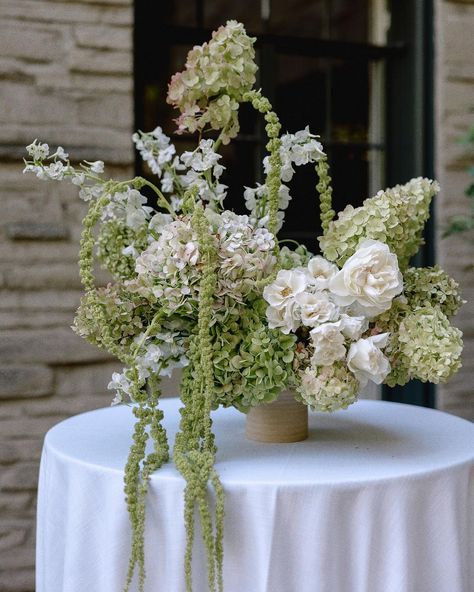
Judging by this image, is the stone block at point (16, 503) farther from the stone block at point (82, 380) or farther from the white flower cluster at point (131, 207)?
the white flower cluster at point (131, 207)

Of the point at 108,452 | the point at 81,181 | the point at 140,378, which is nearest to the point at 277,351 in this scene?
the point at 140,378

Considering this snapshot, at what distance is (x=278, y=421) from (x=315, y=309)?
1.11ft

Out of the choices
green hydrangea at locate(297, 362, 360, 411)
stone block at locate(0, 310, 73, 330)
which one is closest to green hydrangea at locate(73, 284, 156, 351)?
green hydrangea at locate(297, 362, 360, 411)

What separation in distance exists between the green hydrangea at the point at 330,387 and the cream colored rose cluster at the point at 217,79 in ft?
1.73

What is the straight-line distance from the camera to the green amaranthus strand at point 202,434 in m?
1.30

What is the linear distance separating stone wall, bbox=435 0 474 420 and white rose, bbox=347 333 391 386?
2.00m

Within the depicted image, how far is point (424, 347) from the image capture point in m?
1.41

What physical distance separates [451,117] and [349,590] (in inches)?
96.2

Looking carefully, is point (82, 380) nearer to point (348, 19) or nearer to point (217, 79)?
point (217, 79)

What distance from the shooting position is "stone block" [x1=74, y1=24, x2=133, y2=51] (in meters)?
2.87

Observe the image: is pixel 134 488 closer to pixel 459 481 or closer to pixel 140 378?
pixel 140 378

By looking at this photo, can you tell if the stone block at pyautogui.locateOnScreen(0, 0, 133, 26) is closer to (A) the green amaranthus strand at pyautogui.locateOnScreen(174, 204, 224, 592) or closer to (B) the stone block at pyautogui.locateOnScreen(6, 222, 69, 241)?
(B) the stone block at pyautogui.locateOnScreen(6, 222, 69, 241)

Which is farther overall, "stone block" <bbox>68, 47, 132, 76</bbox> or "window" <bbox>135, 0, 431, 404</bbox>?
"window" <bbox>135, 0, 431, 404</bbox>

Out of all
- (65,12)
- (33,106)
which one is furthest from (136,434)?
(65,12)
